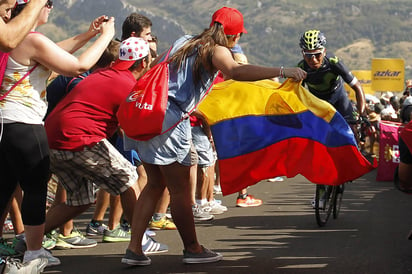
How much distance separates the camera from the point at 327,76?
1031cm

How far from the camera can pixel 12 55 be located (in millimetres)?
6625

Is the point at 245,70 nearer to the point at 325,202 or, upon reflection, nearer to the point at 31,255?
the point at 31,255

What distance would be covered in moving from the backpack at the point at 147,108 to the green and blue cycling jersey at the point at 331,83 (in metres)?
3.52

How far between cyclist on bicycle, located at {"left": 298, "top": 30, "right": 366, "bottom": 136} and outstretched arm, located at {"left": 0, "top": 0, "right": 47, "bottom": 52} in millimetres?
5445

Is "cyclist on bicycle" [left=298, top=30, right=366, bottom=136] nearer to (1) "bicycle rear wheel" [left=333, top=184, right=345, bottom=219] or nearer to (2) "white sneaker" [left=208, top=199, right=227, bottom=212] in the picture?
(1) "bicycle rear wheel" [left=333, top=184, right=345, bottom=219]

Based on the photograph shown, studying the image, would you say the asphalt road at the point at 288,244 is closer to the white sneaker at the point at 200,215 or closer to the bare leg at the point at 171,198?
the white sneaker at the point at 200,215

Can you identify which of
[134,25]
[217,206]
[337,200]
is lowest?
[217,206]

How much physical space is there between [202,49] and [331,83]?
3.66m

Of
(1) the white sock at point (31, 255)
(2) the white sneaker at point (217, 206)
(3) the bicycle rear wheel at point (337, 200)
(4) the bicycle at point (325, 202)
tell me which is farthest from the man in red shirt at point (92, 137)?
(2) the white sneaker at point (217, 206)

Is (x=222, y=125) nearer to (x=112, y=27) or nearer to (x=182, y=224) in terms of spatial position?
(x=182, y=224)

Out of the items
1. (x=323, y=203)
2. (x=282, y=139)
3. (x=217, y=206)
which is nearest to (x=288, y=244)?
(x=282, y=139)

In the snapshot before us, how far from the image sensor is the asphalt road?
7.34 meters

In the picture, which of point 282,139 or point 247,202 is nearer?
point 282,139

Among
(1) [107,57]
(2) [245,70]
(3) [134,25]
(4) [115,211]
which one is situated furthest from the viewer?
(3) [134,25]
